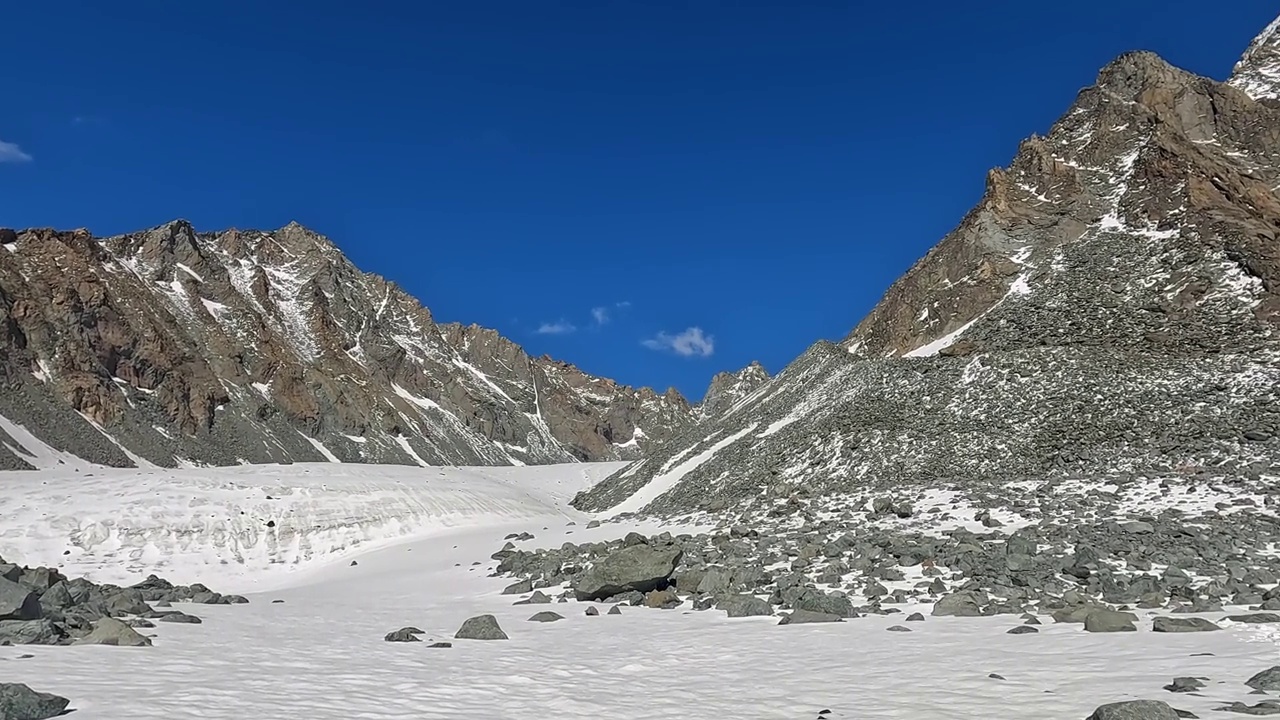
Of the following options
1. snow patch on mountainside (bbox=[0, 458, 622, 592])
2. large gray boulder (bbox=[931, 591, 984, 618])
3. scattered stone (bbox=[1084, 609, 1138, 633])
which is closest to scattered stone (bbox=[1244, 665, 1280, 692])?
scattered stone (bbox=[1084, 609, 1138, 633])

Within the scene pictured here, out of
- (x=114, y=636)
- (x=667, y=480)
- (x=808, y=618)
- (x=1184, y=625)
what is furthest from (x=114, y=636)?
(x=667, y=480)

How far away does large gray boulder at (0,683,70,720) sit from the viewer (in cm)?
736

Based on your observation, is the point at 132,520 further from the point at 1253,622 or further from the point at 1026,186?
the point at 1026,186

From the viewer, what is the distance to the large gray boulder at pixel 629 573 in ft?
63.1

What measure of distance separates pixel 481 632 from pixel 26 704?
7.76m

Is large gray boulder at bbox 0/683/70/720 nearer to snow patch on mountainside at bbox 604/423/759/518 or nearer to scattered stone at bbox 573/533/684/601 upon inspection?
scattered stone at bbox 573/533/684/601

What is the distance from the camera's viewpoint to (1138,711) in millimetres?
7301

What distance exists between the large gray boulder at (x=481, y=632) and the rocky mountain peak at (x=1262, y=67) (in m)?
73.8

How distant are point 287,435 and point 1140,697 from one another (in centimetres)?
18713

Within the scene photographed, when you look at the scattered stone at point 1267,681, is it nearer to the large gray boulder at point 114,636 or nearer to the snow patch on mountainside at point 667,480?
the large gray boulder at point 114,636

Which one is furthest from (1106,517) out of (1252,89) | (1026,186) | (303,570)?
(1252,89)

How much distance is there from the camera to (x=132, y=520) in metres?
30.9

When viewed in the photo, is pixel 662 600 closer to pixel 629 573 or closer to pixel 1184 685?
pixel 629 573

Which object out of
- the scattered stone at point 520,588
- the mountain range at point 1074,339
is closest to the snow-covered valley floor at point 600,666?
the scattered stone at point 520,588
